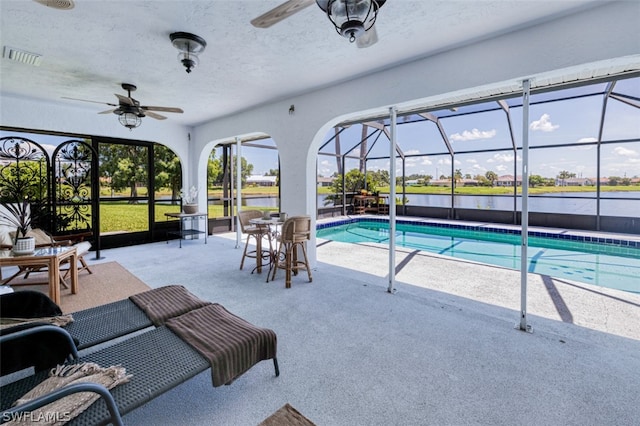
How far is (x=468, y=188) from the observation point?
11133 millimetres

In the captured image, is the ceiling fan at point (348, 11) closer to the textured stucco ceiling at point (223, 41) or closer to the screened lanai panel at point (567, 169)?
the textured stucco ceiling at point (223, 41)

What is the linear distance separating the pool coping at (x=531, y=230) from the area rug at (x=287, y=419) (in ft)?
26.6

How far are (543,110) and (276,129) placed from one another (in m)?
7.99

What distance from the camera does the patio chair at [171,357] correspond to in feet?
4.93

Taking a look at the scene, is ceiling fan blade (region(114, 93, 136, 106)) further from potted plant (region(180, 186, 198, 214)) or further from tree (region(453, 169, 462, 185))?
tree (region(453, 169, 462, 185))

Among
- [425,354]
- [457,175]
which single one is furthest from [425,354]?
[457,175]

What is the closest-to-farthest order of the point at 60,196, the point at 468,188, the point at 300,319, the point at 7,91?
the point at 300,319
the point at 7,91
the point at 60,196
the point at 468,188

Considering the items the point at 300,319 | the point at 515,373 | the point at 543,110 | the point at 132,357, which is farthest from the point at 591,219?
the point at 132,357

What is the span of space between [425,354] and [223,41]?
3614 mm

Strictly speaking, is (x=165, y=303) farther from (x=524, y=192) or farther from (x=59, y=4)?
(x=524, y=192)

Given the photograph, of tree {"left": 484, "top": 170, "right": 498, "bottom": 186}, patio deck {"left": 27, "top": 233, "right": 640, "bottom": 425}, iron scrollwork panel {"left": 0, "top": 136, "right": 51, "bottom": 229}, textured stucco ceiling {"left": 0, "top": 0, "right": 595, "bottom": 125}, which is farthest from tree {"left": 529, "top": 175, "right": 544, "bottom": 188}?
iron scrollwork panel {"left": 0, "top": 136, "right": 51, "bottom": 229}

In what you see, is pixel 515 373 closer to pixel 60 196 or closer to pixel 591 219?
pixel 60 196

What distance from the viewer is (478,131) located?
32.3 feet

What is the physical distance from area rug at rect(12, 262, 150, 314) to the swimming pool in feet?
18.0
